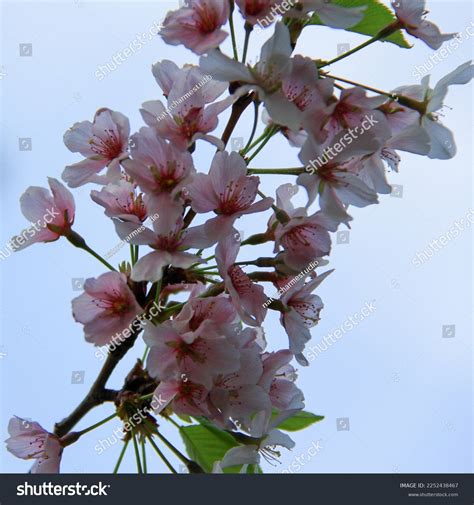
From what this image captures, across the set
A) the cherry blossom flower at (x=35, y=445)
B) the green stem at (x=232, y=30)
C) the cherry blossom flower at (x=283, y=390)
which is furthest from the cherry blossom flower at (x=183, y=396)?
the green stem at (x=232, y=30)

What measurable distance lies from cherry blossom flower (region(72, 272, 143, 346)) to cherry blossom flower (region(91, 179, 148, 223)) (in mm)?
155

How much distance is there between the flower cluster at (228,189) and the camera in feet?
4.39

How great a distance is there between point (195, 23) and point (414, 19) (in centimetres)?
55

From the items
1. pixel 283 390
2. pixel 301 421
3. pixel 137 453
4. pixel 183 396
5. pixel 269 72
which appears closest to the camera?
pixel 269 72

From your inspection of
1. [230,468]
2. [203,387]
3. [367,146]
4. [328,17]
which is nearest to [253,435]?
[230,468]

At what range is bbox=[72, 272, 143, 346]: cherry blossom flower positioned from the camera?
1.42 meters

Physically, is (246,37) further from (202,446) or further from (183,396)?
(202,446)

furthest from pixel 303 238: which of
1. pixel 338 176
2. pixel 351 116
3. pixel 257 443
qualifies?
pixel 257 443

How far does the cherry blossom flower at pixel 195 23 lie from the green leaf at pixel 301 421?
3.68 ft

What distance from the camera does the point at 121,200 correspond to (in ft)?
4.94

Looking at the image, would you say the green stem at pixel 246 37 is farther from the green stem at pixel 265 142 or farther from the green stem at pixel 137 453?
the green stem at pixel 137 453

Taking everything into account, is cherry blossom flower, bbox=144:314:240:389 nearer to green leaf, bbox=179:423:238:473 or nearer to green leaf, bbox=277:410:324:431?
green leaf, bbox=179:423:238:473

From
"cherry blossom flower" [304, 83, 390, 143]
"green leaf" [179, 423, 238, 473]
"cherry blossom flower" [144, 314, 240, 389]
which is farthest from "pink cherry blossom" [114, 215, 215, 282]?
"green leaf" [179, 423, 238, 473]
